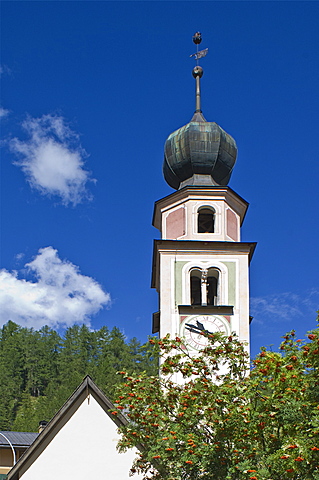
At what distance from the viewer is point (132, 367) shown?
83.8 meters

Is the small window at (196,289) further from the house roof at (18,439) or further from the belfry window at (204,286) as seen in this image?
the house roof at (18,439)

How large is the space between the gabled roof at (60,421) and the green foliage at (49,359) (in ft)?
165

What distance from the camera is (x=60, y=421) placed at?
2170cm

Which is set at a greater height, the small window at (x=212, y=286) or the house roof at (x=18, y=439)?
the small window at (x=212, y=286)

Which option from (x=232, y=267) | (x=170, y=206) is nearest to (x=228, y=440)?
(x=232, y=267)

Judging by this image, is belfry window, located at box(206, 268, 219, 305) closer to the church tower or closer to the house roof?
the church tower

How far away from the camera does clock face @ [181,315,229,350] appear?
26125 mm

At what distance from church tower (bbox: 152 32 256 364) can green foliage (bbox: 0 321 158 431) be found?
145ft

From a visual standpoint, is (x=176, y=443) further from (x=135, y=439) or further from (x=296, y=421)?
(x=296, y=421)

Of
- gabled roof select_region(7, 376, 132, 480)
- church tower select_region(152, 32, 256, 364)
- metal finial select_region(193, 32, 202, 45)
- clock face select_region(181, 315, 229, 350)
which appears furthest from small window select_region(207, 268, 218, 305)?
metal finial select_region(193, 32, 202, 45)

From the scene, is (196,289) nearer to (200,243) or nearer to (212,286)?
(212,286)

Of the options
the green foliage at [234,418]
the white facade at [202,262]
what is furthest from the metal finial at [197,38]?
the green foliage at [234,418]

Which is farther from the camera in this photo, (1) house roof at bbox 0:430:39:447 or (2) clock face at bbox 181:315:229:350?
(1) house roof at bbox 0:430:39:447

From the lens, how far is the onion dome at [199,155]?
100 feet
